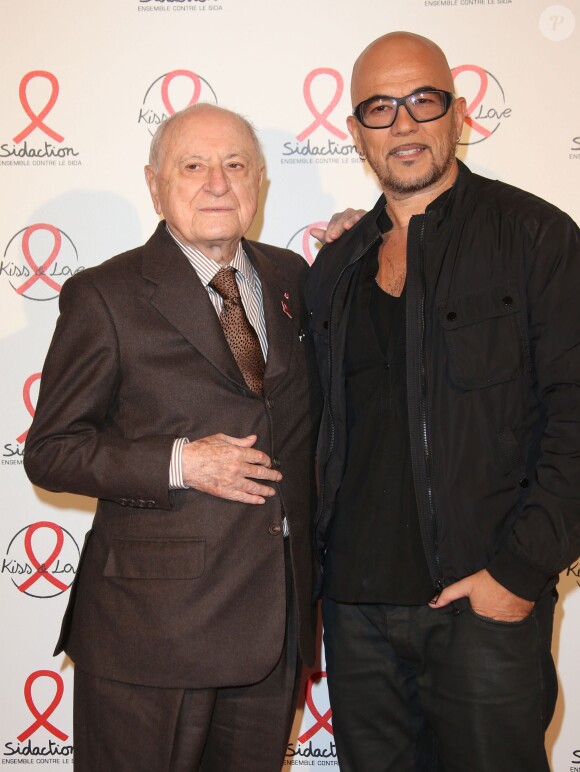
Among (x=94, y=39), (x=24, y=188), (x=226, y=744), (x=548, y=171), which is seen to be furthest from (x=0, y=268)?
(x=548, y=171)

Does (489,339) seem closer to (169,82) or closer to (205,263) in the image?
(205,263)

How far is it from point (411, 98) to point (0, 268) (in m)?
1.62

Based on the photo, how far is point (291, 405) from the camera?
2096mm

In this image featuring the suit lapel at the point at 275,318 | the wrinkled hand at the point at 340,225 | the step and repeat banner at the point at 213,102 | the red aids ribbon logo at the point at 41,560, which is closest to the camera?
the suit lapel at the point at 275,318

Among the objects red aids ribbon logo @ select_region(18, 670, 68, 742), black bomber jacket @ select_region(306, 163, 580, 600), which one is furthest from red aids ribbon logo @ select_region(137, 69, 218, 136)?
red aids ribbon logo @ select_region(18, 670, 68, 742)

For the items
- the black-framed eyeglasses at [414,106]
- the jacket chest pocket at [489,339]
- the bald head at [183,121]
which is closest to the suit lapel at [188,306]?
the bald head at [183,121]

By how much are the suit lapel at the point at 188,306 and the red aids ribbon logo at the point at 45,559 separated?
1369mm

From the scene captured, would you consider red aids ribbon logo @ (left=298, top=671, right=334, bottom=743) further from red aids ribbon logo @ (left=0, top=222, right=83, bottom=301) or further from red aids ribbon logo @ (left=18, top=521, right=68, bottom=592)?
red aids ribbon logo @ (left=0, top=222, right=83, bottom=301)

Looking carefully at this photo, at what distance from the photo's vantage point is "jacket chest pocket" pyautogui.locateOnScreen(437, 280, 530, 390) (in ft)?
6.30

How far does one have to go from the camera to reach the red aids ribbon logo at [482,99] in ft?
9.55

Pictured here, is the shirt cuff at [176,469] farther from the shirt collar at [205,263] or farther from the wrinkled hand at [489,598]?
the wrinkled hand at [489,598]

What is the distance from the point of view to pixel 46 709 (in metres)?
3.04

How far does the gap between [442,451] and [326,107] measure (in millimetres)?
1539

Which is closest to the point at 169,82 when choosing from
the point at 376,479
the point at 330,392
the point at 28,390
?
the point at 28,390
